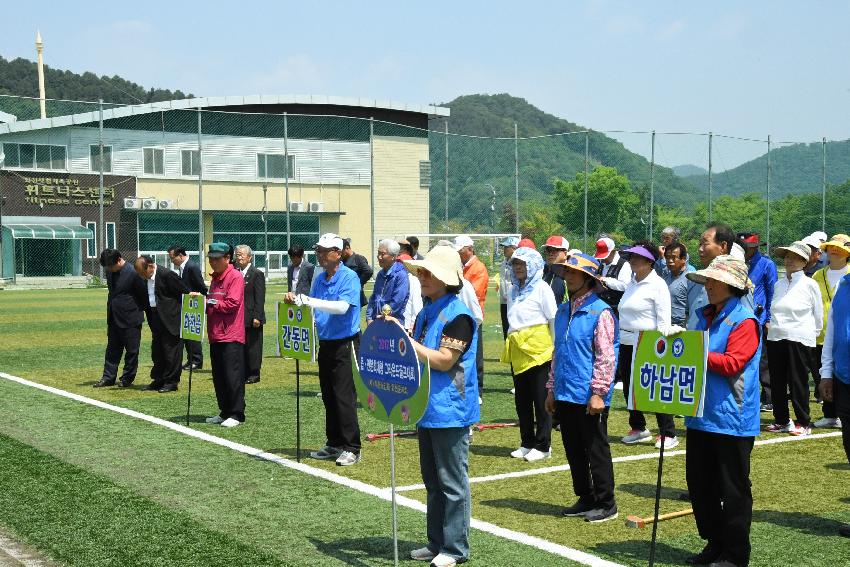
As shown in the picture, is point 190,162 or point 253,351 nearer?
point 253,351

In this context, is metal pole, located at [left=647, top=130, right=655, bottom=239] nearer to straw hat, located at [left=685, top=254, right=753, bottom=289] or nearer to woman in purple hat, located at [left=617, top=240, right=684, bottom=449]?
woman in purple hat, located at [left=617, top=240, right=684, bottom=449]

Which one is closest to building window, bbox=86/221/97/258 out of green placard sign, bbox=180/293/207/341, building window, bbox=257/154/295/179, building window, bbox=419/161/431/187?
building window, bbox=257/154/295/179

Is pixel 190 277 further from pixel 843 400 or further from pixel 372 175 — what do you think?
pixel 372 175

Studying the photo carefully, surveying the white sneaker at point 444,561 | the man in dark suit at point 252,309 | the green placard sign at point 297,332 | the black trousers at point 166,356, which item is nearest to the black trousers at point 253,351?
the man in dark suit at point 252,309

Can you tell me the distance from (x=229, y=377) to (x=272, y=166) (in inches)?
1372

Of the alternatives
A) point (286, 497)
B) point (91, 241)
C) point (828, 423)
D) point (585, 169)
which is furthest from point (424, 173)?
point (286, 497)

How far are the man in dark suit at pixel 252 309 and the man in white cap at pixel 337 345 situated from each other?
5.55 m

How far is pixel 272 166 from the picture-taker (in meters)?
45.1

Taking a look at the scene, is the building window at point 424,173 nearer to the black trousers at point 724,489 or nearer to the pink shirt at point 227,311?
the pink shirt at point 227,311

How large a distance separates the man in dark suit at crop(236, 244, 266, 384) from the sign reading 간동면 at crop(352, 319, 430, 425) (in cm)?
876

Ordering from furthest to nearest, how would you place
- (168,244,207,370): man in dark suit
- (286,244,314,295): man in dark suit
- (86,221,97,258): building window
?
(86,221,97,258): building window, (286,244,314,295): man in dark suit, (168,244,207,370): man in dark suit

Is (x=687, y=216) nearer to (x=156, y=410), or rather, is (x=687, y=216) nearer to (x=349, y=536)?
(x=156, y=410)

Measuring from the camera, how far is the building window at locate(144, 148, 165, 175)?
141 ft

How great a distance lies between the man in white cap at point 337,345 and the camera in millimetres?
9258
